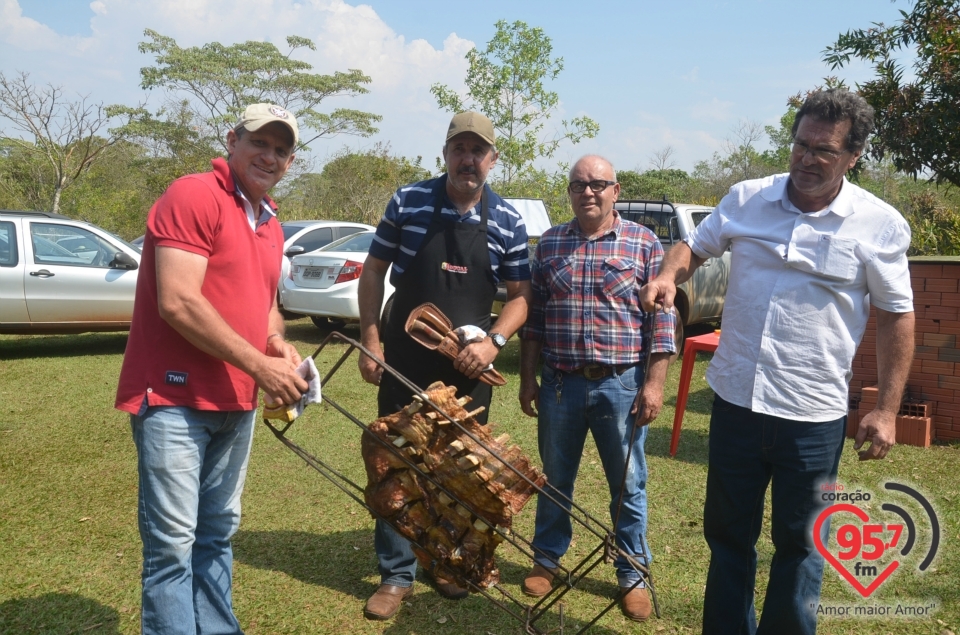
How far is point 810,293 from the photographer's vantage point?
263 centimetres

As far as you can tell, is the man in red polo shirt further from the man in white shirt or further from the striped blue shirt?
the man in white shirt

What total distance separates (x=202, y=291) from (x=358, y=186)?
2304cm

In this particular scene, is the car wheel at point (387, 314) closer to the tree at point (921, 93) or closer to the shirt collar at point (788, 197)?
the shirt collar at point (788, 197)

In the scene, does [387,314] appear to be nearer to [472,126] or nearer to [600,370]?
[600,370]

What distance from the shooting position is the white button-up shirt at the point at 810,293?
8.51 ft

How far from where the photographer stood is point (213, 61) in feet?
89.3

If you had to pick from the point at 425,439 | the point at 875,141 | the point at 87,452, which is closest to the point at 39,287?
the point at 87,452

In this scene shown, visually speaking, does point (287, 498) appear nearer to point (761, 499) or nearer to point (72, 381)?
point (761, 499)

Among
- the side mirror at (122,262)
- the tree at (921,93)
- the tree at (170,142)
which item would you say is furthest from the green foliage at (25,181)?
the tree at (921,93)

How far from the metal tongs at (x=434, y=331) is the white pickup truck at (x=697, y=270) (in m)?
6.20

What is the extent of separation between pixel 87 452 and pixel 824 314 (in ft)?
17.3

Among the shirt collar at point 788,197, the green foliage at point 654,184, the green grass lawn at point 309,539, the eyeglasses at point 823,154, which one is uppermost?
the green foliage at point 654,184

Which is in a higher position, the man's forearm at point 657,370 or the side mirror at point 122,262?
the man's forearm at point 657,370

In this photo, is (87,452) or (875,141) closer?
(87,452)
